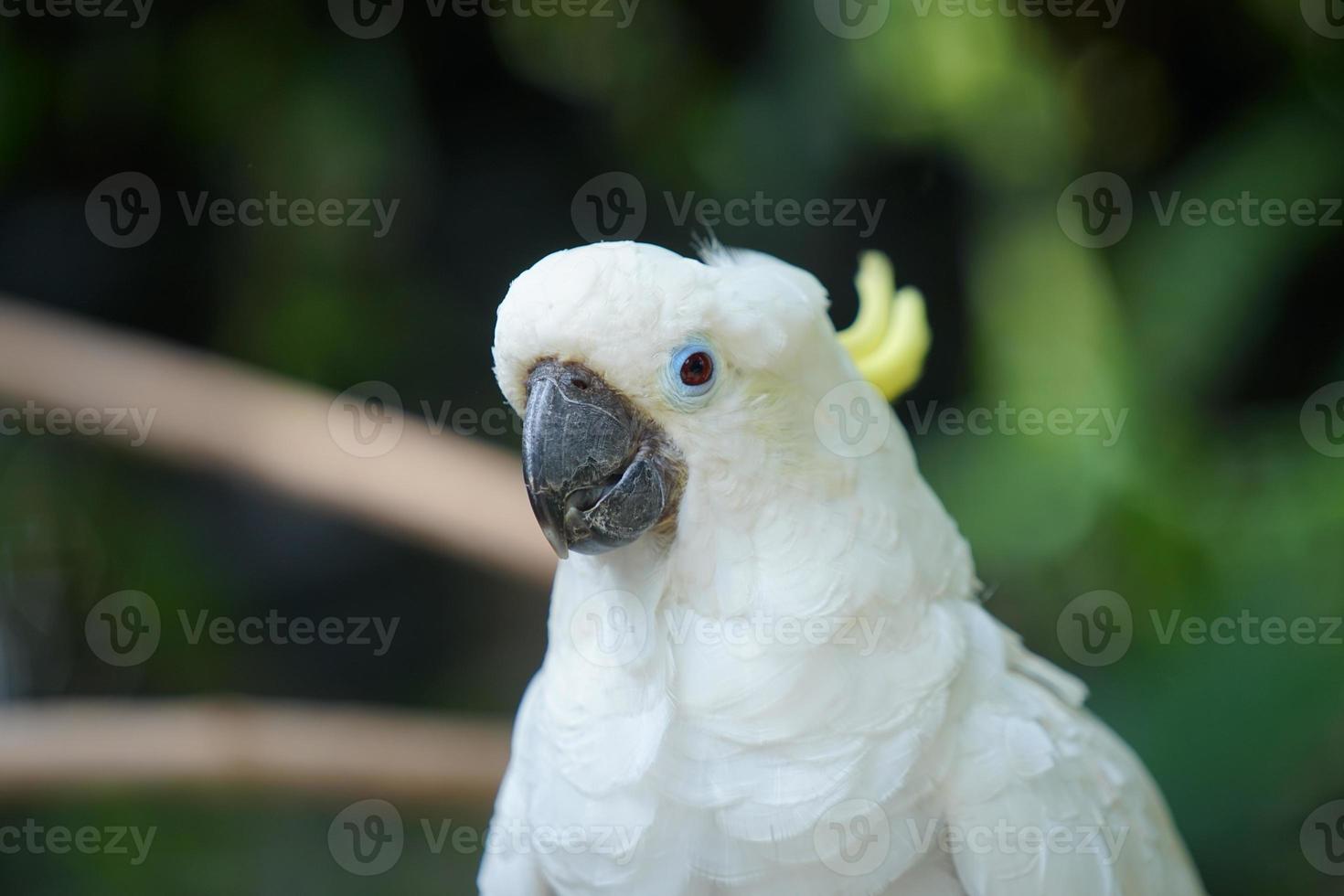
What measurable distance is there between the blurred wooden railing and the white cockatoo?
85cm

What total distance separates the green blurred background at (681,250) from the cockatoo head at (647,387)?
55.5 inches

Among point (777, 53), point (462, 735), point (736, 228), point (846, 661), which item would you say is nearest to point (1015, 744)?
point (846, 661)

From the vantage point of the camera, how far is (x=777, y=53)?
3.21 metres

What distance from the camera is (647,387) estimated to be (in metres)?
1.33

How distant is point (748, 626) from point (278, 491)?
1.39 m

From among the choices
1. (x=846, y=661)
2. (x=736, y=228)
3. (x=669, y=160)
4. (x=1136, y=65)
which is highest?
(x=1136, y=65)

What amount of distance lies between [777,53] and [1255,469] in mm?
1641

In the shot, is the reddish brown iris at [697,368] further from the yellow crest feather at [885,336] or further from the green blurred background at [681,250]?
the green blurred background at [681,250]

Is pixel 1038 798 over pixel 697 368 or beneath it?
beneath

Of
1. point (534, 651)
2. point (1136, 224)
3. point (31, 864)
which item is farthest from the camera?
point (534, 651)

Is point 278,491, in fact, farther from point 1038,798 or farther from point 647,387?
point 1038,798

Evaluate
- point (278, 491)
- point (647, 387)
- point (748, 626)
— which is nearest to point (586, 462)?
point (647, 387)

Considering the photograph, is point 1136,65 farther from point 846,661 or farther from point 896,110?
point 846,661

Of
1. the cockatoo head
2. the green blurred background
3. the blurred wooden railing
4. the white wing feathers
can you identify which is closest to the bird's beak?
the cockatoo head
